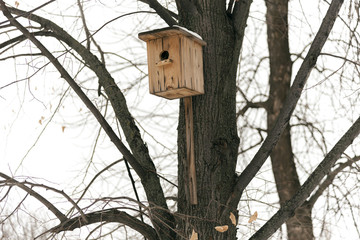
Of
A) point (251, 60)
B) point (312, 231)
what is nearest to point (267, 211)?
point (312, 231)

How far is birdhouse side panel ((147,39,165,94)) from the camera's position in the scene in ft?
10.7

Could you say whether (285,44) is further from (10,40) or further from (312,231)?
(10,40)

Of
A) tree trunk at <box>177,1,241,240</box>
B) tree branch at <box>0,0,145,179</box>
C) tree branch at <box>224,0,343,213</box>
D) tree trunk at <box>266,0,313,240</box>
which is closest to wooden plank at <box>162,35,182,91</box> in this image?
tree trunk at <box>177,1,241,240</box>

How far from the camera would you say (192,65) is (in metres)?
3.26

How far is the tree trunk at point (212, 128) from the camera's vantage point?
3314 mm

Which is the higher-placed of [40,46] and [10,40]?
[10,40]

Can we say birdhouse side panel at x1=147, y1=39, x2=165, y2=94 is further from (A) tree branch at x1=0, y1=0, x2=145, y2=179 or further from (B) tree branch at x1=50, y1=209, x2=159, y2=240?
(B) tree branch at x1=50, y1=209, x2=159, y2=240

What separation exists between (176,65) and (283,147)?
9.51 feet

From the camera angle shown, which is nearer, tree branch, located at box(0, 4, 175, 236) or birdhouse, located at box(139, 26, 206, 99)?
birdhouse, located at box(139, 26, 206, 99)

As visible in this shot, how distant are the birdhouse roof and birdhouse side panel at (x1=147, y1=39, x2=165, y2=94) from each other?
4 centimetres

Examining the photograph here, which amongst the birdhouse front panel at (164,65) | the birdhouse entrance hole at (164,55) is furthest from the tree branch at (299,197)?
the birdhouse entrance hole at (164,55)

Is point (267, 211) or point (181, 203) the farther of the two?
point (267, 211)

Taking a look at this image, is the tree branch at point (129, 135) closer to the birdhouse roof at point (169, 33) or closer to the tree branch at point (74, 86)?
the tree branch at point (74, 86)

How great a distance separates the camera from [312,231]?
5.39m
